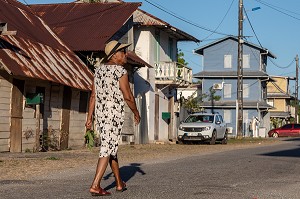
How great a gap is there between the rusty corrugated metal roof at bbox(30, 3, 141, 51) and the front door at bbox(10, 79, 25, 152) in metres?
6.45

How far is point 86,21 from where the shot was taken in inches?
1216

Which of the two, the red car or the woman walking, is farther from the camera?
the red car

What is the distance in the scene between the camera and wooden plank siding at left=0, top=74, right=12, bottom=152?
2069 cm

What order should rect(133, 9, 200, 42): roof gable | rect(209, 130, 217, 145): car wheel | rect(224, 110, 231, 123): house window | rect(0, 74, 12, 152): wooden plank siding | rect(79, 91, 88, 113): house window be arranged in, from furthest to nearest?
rect(224, 110, 231, 123): house window → rect(133, 9, 200, 42): roof gable → rect(209, 130, 217, 145): car wheel → rect(79, 91, 88, 113): house window → rect(0, 74, 12, 152): wooden plank siding

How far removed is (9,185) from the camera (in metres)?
10.7

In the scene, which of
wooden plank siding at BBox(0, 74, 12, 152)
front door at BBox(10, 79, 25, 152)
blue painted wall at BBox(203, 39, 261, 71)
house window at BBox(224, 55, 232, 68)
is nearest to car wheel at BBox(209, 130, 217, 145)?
front door at BBox(10, 79, 25, 152)

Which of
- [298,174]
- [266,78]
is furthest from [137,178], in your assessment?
[266,78]

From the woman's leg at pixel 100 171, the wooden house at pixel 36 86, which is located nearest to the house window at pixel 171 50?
the wooden house at pixel 36 86

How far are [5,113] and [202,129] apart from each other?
15.5 m

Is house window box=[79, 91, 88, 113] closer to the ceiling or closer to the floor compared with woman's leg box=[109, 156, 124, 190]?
closer to the ceiling


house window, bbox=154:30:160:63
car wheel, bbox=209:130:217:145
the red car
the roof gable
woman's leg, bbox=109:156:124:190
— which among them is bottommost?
woman's leg, bbox=109:156:124:190

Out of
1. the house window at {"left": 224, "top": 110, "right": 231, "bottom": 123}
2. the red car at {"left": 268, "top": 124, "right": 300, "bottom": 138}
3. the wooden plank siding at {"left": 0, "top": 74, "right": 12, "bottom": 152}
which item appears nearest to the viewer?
the wooden plank siding at {"left": 0, "top": 74, "right": 12, "bottom": 152}

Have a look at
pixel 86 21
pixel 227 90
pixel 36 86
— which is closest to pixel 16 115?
pixel 36 86

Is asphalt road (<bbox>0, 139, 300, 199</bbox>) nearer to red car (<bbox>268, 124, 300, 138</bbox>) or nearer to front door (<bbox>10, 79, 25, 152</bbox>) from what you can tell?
front door (<bbox>10, 79, 25, 152</bbox>)
